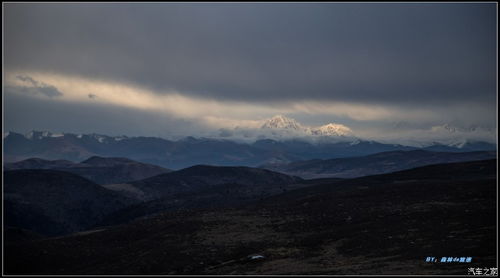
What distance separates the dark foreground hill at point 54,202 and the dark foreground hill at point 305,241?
65.0 meters

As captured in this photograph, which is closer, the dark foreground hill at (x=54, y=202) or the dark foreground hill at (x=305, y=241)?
the dark foreground hill at (x=305, y=241)

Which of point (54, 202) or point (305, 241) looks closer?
point (305, 241)

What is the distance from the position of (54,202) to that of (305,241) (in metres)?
111

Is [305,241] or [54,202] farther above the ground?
[54,202]

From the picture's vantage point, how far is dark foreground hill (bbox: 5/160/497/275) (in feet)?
124

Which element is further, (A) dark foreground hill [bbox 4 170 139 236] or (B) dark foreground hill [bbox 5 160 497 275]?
(A) dark foreground hill [bbox 4 170 139 236]

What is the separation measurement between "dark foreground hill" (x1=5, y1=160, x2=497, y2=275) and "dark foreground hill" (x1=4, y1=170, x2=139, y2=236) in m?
65.0

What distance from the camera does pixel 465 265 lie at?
31906 mm

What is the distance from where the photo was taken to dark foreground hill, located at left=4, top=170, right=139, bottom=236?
400 ft

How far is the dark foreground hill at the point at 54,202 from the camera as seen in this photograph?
122 metres

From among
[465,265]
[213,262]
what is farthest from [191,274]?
[465,265]

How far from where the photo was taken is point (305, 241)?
50.3 m

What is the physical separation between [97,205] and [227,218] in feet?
314

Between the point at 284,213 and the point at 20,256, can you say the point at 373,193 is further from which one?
the point at 20,256
